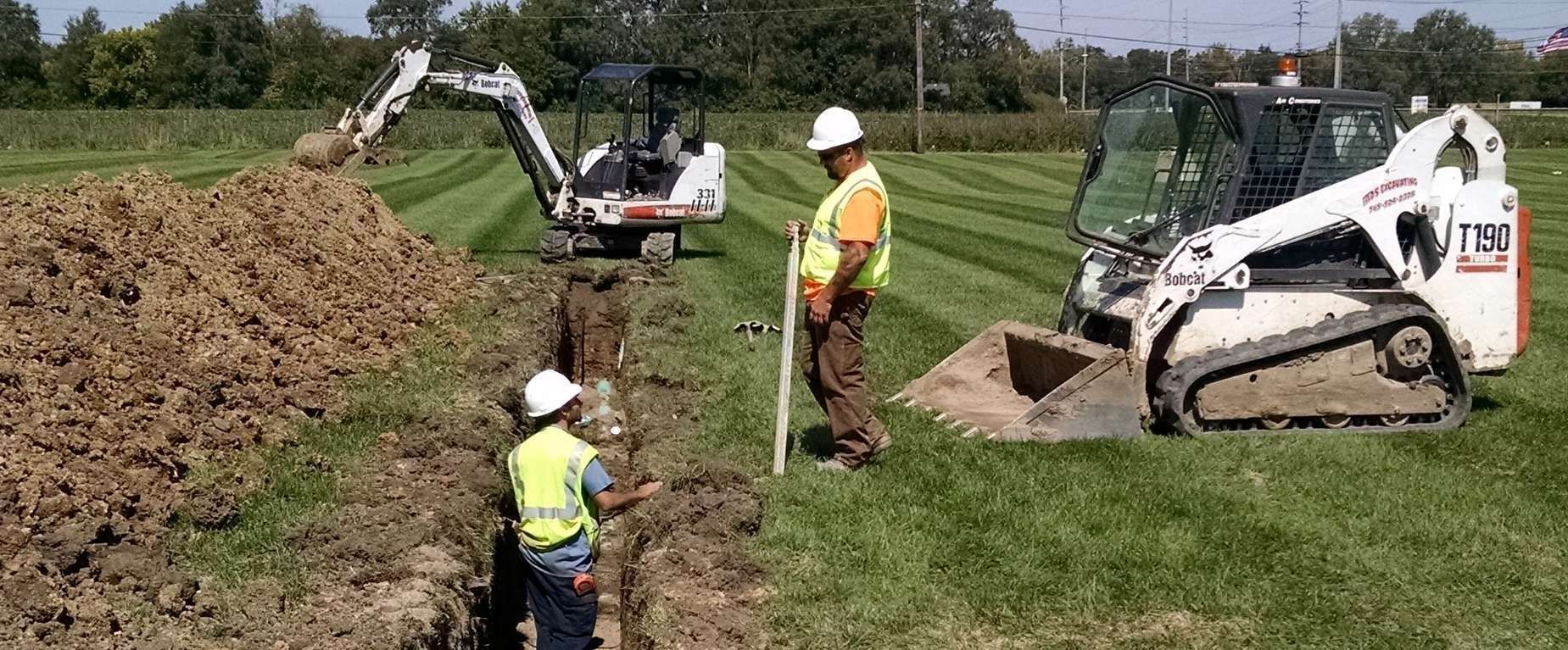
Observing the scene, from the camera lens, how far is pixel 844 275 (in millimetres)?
7090

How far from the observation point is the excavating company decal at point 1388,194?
27.4 feet

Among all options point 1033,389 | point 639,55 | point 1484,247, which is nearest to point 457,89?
point 1033,389

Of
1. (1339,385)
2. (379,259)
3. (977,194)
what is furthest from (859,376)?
(977,194)

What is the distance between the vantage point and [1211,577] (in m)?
6.11

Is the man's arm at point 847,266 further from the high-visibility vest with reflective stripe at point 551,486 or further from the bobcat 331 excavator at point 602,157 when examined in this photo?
the bobcat 331 excavator at point 602,157

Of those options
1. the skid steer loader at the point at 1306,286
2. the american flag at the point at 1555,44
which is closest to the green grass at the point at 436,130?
the american flag at the point at 1555,44

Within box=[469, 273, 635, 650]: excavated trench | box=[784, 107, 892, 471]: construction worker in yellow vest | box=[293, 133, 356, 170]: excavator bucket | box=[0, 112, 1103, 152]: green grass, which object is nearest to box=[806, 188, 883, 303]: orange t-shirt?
box=[784, 107, 892, 471]: construction worker in yellow vest

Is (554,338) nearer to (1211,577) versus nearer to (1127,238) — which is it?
(1127,238)

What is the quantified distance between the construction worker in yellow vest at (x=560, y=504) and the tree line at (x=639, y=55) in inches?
2698

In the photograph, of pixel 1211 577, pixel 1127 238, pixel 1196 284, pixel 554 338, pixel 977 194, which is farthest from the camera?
pixel 977 194

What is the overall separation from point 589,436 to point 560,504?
4.78 metres

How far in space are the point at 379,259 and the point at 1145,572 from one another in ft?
27.5

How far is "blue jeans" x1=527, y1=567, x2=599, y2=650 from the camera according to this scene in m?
5.93

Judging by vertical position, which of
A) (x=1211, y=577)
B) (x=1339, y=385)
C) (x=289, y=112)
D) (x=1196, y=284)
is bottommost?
(x=1211, y=577)
